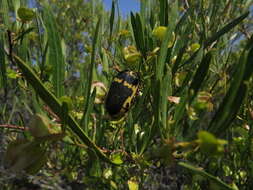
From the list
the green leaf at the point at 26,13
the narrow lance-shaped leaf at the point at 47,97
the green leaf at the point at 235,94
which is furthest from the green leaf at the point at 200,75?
the green leaf at the point at 26,13

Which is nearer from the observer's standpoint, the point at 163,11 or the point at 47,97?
the point at 47,97

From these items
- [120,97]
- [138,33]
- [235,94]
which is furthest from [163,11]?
[235,94]

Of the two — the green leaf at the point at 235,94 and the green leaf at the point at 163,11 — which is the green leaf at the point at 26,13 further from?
the green leaf at the point at 235,94

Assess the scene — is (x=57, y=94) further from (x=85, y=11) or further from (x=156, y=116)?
(x=85, y=11)

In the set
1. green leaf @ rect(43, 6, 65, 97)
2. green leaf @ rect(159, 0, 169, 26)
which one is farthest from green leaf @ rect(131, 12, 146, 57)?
green leaf @ rect(43, 6, 65, 97)

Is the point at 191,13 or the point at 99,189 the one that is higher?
the point at 191,13

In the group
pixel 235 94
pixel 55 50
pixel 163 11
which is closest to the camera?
pixel 235 94

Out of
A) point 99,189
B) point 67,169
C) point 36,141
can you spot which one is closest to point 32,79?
point 36,141

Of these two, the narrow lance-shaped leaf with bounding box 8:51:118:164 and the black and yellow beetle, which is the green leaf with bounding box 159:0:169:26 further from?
the narrow lance-shaped leaf with bounding box 8:51:118:164

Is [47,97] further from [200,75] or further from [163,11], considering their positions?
[163,11]
